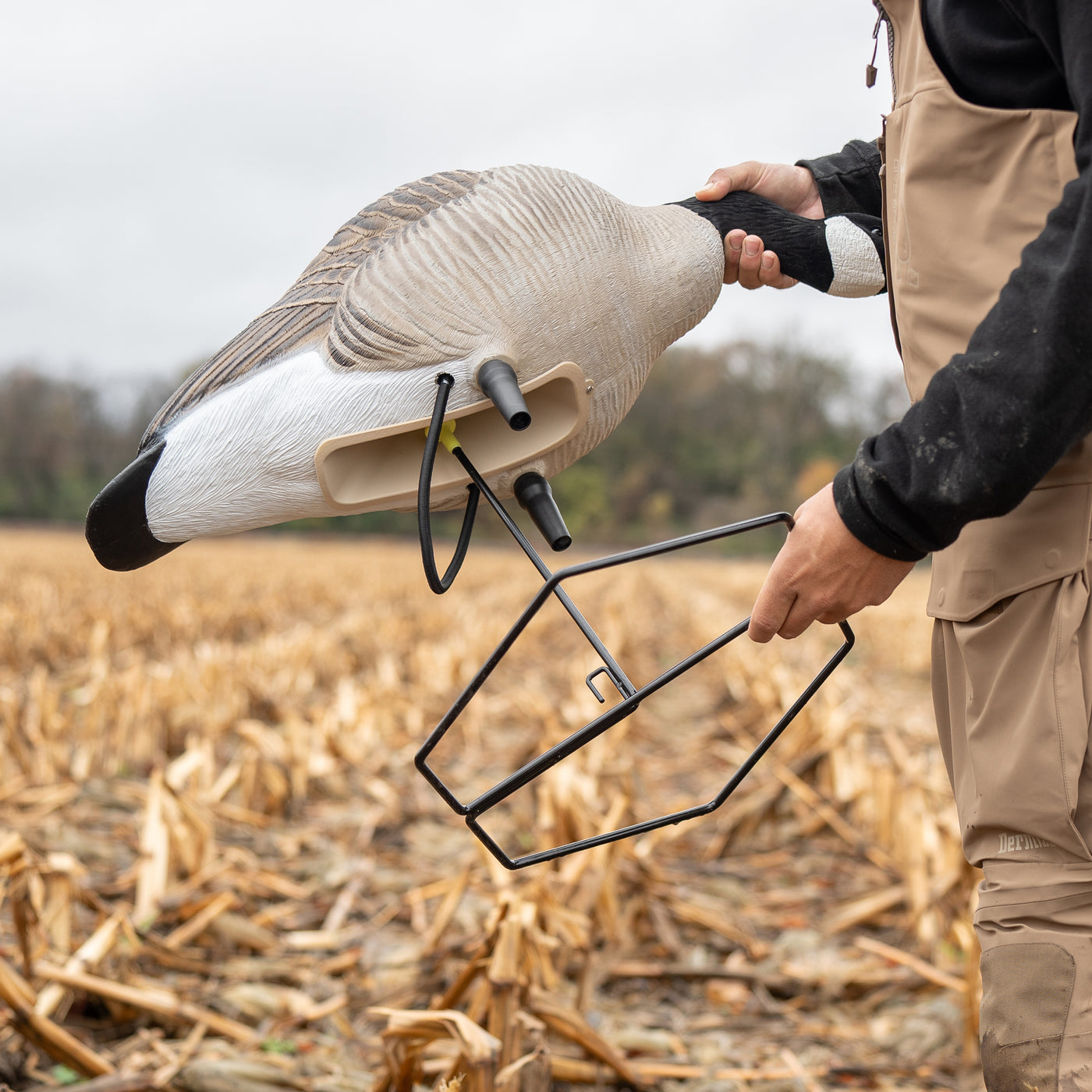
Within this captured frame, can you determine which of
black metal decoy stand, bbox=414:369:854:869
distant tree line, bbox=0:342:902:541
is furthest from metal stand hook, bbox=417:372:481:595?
distant tree line, bbox=0:342:902:541

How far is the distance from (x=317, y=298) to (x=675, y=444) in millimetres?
46859

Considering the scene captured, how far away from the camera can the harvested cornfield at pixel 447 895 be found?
2.29 metres

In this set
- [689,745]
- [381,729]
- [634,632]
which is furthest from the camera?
[634,632]

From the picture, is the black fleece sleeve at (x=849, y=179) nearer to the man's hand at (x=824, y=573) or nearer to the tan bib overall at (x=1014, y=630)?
the tan bib overall at (x=1014, y=630)

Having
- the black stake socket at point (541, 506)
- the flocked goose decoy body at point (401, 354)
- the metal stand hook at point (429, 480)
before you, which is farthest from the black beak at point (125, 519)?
the black stake socket at point (541, 506)

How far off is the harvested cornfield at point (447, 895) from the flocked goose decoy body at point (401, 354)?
3.65 feet

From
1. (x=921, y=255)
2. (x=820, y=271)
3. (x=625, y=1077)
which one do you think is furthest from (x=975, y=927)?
(x=625, y=1077)

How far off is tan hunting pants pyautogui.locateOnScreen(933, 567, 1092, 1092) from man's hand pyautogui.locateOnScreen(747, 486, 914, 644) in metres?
A: 0.16

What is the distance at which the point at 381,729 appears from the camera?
5.52 m

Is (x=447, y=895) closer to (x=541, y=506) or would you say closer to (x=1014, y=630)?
(x=541, y=506)

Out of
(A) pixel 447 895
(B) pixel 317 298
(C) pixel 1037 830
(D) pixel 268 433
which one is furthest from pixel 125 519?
(A) pixel 447 895

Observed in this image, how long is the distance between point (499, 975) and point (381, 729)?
142 inches

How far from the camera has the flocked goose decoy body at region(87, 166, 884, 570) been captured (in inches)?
45.3

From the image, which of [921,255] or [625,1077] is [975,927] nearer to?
[921,255]
